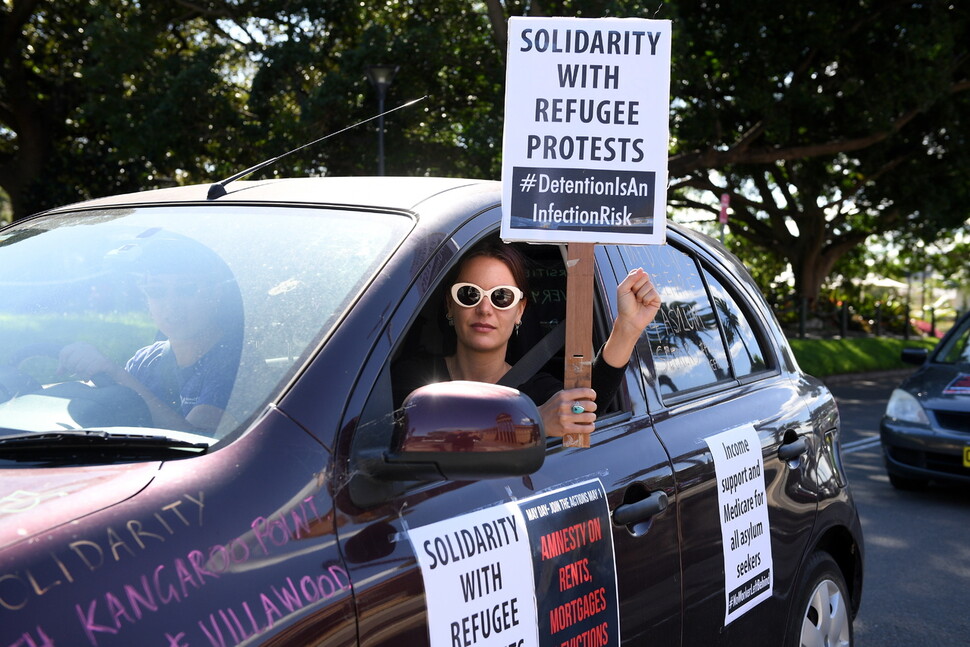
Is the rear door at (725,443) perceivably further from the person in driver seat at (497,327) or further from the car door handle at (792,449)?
the person in driver seat at (497,327)

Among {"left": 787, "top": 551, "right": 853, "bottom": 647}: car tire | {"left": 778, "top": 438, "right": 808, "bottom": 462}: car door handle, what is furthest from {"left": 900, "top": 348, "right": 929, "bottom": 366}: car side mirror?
{"left": 778, "top": 438, "right": 808, "bottom": 462}: car door handle

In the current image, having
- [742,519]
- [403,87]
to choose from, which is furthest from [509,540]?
[403,87]

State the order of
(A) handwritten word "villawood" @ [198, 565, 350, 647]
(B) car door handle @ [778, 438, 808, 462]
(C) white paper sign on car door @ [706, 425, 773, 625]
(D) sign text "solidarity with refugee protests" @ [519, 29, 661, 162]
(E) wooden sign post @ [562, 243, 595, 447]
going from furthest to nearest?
(B) car door handle @ [778, 438, 808, 462] < (C) white paper sign on car door @ [706, 425, 773, 625] < (D) sign text "solidarity with refugee protests" @ [519, 29, 661, 162] < (E) wooden sign post @ [562, 243, 595, 447] < (A) handwritten word "villawood" @ [198, 565, 350, 647]

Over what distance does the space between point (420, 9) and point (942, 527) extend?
48.5 feet

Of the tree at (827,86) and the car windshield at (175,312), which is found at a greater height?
the tree at (827,86)

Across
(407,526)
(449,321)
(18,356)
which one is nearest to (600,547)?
(407,526)

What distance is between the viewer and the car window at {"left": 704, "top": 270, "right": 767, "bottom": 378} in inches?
143

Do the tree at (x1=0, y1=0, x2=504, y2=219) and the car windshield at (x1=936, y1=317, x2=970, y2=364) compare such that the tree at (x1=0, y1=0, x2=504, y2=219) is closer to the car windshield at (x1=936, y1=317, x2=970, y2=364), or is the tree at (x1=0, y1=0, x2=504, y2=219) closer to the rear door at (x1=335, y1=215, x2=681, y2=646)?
the car windshield at (x1=936, y1=317, x2=970, y2=364)

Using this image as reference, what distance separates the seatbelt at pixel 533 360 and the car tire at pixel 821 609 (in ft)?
4.03

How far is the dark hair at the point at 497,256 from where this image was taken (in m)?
2.71

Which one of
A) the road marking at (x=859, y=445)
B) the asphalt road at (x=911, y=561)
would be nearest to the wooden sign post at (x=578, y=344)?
the asphalt road at (x=911, y=561)

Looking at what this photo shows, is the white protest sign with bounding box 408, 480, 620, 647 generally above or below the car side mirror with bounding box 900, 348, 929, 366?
above

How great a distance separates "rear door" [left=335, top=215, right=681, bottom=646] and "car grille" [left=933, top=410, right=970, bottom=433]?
5951mm

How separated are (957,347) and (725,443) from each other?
266 inches
